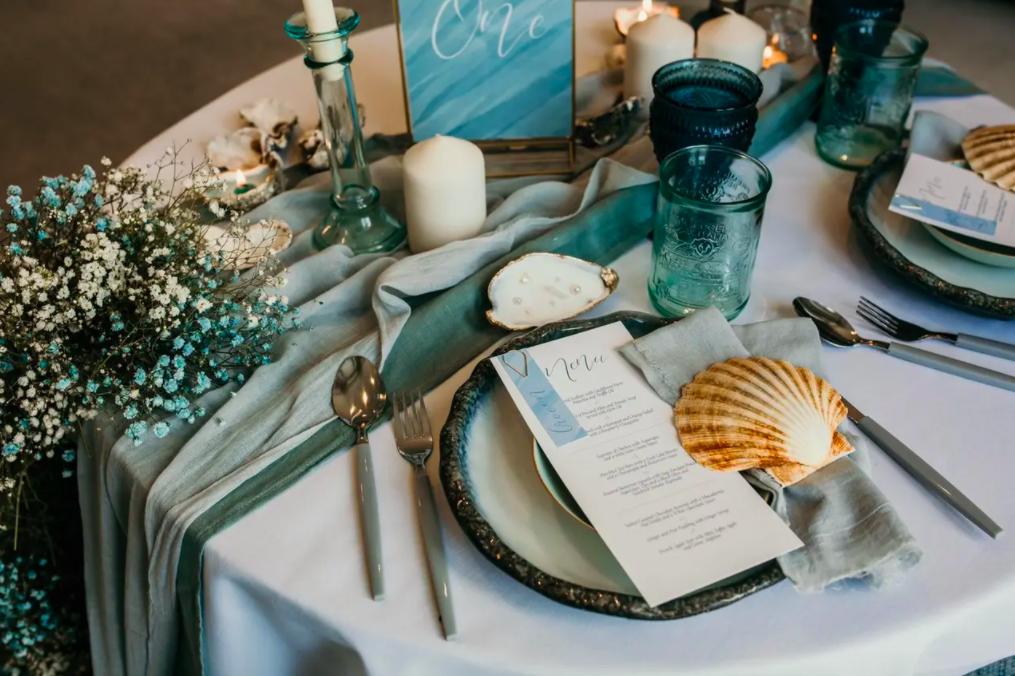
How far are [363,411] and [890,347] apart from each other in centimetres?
51

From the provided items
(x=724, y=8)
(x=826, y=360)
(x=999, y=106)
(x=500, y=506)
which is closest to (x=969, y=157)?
(x=999, y=106)

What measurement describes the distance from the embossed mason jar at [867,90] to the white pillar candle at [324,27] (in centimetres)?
63

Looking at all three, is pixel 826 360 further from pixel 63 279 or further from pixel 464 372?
pixel 63 279

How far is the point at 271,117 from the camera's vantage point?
1.16 metres

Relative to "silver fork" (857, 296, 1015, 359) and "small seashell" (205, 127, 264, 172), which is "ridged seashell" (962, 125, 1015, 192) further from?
"small seashell" (205, 127, 264, 172)

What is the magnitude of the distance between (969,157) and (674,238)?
412 millimetres

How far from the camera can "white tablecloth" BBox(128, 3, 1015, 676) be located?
1.97ft

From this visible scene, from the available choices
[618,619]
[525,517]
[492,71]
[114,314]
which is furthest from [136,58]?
[618,619]

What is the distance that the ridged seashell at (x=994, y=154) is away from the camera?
974 millimetres

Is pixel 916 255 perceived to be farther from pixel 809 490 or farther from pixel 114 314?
pixel 114 314

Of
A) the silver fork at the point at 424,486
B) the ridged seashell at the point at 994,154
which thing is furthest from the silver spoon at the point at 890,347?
the silver fork at the point at 424,486

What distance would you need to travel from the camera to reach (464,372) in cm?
84

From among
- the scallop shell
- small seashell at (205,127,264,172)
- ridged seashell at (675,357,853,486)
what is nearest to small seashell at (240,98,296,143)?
small seashell at (205,127,264,172)

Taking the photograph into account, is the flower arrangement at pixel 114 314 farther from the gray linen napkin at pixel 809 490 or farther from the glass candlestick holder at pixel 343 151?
the gray linen napkin at pixel 809 490
